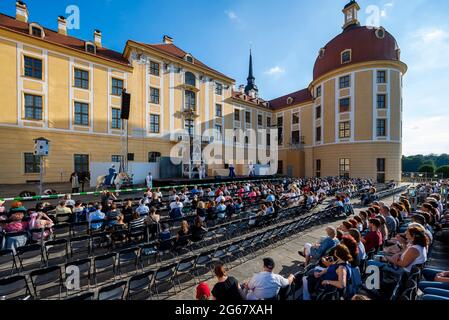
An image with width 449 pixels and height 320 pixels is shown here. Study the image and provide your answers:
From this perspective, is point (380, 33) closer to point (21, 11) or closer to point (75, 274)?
point (75, 274)

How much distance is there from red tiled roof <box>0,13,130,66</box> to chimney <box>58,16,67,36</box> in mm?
774

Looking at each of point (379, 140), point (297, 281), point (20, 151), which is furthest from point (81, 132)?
point (379, 140)

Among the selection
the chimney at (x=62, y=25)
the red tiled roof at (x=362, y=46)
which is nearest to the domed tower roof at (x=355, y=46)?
the red tiled roof at (x=362, y=46)

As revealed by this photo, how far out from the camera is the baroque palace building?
17156 mm

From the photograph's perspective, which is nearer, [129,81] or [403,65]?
[129,81]

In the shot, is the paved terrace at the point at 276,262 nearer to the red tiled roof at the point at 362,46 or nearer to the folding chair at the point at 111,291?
the folding chair at the point at 111,291

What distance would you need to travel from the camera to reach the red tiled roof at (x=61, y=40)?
17.3 meters

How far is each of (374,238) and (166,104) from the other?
24.7 metres

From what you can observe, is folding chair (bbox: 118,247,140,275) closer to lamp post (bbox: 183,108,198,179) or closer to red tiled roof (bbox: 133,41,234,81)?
lamp post (bbox: 183,108,198,179)

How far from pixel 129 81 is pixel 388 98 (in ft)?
103

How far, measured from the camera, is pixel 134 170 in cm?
2009

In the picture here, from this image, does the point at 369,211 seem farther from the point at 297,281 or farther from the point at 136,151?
the point at 136,151

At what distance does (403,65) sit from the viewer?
2569 cm

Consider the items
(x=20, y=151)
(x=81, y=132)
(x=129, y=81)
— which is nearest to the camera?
(x=20, y=151)
